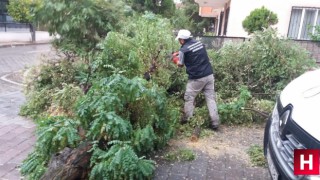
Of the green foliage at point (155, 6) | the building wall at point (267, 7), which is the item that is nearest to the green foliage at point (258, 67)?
the building wall at point (267, 7)

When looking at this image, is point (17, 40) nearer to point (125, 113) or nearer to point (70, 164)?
point (125, 113)

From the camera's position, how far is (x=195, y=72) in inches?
199

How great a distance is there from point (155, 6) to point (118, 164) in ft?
44.3

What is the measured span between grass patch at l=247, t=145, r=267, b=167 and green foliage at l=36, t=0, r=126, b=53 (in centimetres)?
354

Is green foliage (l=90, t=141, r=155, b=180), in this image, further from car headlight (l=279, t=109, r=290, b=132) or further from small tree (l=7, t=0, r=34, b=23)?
small tree (l=7, t=0, r=34, b=23)

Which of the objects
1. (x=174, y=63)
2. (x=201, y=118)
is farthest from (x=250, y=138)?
(x=174, y=63)

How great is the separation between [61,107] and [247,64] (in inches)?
146

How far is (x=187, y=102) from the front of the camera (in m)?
5.23

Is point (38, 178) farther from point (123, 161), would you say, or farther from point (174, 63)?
point (174, 63)

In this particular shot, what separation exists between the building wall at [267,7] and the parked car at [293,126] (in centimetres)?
878

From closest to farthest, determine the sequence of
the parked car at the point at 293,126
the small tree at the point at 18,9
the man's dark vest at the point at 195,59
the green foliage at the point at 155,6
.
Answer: the parked car at the point at 293,126 < the man's dark vest at the point at 195,59 < the green foliage at the point at 155,6 < the small tree at the point at 18,9

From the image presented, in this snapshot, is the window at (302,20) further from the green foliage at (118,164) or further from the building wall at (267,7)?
the green foliage at (118,164)

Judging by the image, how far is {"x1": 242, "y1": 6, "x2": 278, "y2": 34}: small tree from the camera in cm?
1073

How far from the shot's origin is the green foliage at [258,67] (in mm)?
6176
